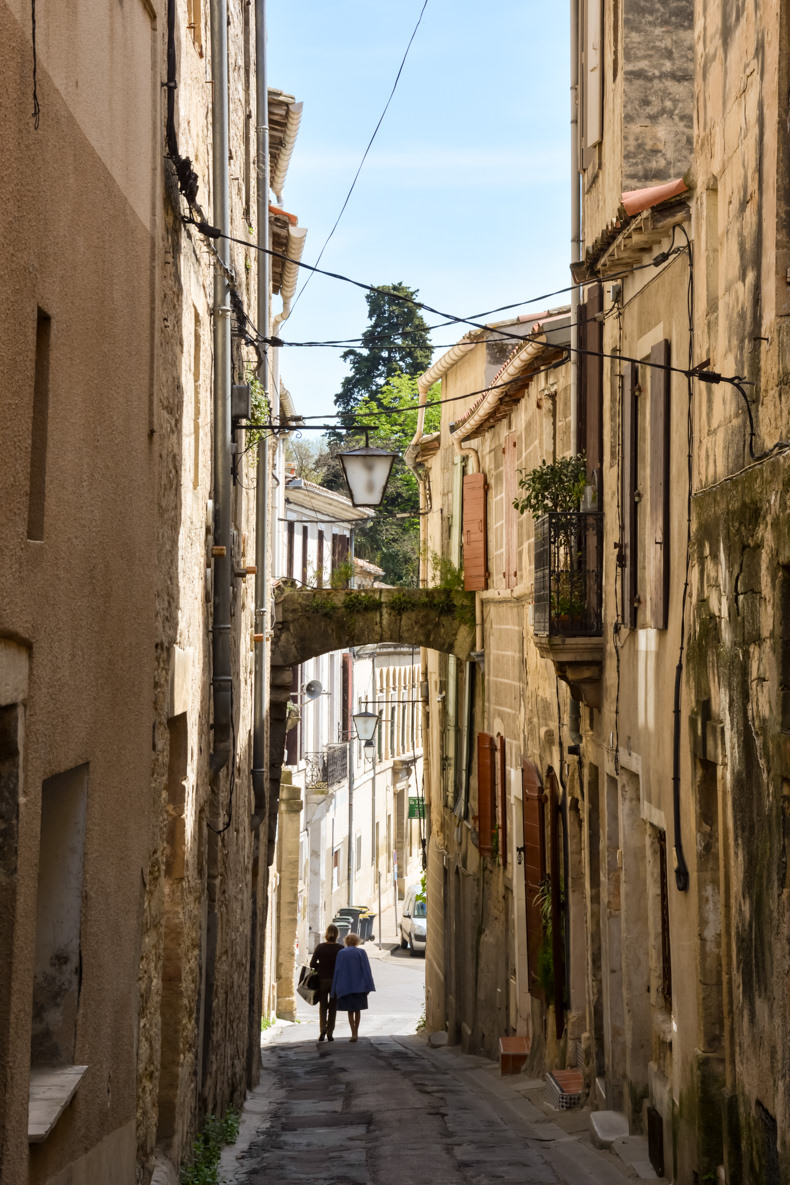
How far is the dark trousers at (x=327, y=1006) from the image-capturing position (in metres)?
17.9

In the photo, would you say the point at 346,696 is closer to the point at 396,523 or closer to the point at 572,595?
the point at 396,523

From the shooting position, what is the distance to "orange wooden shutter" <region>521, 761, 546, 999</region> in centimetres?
1359

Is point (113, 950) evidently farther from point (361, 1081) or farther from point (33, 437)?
point (361, 1081)

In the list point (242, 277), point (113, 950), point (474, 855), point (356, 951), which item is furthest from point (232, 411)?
point (474, 855)

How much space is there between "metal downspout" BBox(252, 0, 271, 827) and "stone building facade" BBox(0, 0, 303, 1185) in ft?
9.59

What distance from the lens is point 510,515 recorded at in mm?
15914

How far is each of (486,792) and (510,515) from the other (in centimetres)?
354

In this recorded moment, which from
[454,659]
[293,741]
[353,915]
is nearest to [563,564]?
[454,659]

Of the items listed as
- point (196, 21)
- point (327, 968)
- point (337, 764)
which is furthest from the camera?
point (337, 764)

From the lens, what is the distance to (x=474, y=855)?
1881 centimetres

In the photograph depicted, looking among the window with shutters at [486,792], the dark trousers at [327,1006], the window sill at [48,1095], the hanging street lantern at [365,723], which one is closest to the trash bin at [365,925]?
the hanging street lantern at [365,723]

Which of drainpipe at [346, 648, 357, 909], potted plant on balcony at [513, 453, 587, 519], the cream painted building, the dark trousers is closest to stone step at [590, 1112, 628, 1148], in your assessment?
potted plant on balcony at [513, 453, 587, 519]

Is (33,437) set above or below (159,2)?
below

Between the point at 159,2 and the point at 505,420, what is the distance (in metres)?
10.2
